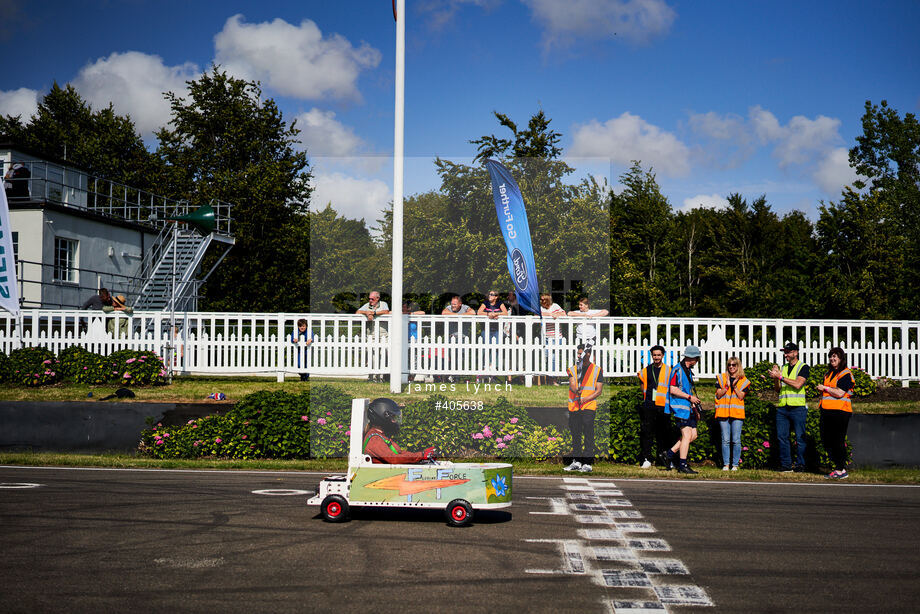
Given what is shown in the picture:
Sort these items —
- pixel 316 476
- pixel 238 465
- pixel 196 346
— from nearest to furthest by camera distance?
pixel 316 476, pixel 238 465, pixel 196 346

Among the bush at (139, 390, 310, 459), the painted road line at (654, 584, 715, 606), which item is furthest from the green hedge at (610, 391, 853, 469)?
the painted road line at (654, 584, 715, 606)

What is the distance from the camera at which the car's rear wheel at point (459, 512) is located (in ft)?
28.8

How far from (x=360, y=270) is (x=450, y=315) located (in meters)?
38.2

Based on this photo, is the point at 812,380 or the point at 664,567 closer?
the point at 664,567

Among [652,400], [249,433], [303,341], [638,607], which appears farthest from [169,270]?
[638,607]

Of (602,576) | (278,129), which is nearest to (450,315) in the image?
(602,576)

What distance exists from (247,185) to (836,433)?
3615 cm

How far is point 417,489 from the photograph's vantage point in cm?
893

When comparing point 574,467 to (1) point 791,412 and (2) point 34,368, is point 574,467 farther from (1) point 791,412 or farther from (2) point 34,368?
(2) point 34,368

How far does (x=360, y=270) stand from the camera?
56.3m

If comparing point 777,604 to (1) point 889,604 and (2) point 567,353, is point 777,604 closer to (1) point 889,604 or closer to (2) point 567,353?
(1) point 889,604

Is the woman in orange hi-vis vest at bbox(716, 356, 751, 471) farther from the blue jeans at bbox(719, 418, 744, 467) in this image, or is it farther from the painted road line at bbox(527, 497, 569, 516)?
the painted road line at bbox(527, 497, 569, 516)

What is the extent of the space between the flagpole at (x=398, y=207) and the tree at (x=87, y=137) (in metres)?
43.0

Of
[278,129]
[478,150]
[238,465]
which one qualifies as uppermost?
[278,129]
